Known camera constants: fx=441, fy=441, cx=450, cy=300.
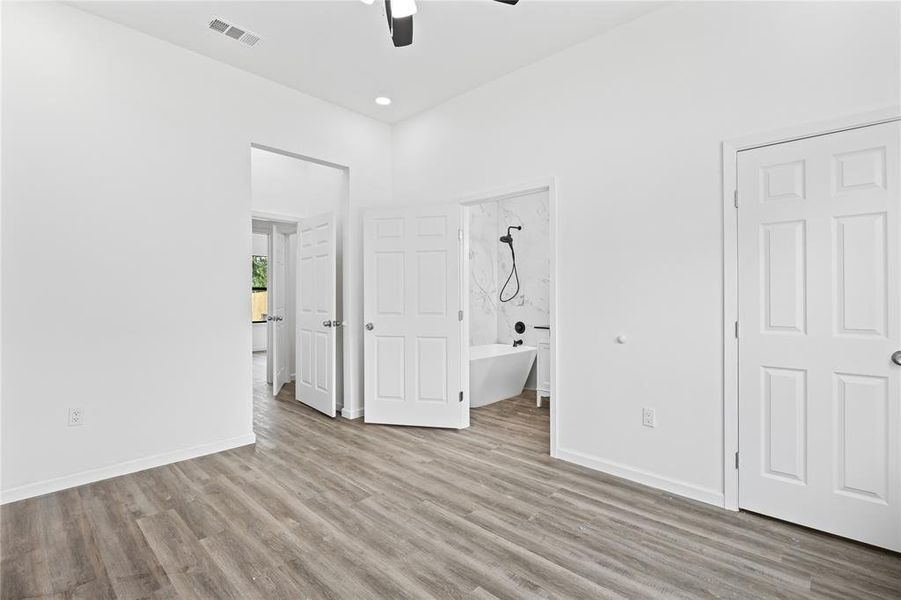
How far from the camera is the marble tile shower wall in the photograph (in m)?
5.82

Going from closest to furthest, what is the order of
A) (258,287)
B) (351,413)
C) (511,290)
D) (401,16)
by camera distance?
(401,16)
(351,413)
(511,290)
(258,287)

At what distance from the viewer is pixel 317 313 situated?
181 inches

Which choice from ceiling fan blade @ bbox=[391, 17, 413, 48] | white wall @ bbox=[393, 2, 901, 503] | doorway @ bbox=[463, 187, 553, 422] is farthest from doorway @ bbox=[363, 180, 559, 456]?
ceiling fan blade @ bbox=[391, 17, 413, 48]

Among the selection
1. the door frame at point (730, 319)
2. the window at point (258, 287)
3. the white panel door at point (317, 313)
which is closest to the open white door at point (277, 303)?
the white panel door at point (317, 313)

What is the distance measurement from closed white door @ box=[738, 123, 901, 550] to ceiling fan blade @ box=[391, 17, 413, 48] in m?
1.92

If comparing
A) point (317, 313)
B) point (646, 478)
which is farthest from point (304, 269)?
point (646, 478)

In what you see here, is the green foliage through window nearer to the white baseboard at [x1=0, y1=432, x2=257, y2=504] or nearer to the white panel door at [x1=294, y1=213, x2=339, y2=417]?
the white panel door at [x1=294, y1=213, x2=339, y2=417]

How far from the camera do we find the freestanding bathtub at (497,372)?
4.70 meters

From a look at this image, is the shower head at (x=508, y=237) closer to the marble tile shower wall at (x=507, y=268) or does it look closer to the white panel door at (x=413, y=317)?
the marble tile shower wall at (x=507, y=268)

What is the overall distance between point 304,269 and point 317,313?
1.86ft

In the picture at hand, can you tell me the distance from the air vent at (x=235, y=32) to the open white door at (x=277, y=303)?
8.55 feet

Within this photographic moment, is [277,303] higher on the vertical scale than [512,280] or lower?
lower

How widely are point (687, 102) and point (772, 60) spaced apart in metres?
0.43

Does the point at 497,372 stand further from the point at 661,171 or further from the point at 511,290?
the point at 661,171
